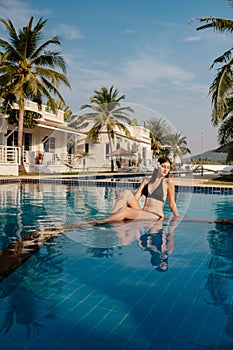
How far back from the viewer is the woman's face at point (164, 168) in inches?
211

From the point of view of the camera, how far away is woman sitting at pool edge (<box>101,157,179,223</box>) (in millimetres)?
5582

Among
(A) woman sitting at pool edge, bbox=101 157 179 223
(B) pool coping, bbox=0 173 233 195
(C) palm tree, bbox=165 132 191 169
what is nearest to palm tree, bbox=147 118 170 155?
(C) palm tree, bbox=165 132 191 169

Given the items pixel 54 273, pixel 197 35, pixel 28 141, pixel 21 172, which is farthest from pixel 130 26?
pixel 54 273

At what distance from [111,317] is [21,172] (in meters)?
17.2

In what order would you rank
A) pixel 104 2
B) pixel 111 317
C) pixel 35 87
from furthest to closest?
1. pixel 35 87
2. pixel 104 2
3. pixel 111 317

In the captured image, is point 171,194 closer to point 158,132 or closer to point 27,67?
point 158,132

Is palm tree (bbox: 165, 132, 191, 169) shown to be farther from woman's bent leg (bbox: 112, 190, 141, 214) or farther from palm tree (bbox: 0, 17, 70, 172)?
palm tree (bbox: 0, 17, 70, 172)

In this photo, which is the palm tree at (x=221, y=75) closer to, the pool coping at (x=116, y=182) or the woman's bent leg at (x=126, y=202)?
the pool coping at (x=116, y=182)

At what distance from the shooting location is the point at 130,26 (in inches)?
572

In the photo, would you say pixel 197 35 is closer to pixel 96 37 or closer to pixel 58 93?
pixel 96 37

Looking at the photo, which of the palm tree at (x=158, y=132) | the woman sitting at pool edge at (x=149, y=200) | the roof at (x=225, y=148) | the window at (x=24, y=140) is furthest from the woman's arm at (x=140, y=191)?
the window at (x=24, y=140)

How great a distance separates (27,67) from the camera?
18859 mm

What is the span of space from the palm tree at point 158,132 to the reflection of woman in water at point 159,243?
1.35 metres

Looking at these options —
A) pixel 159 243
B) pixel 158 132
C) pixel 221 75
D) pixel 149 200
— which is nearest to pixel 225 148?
pixel 221 75
